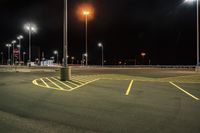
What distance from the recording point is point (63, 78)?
71.2ft

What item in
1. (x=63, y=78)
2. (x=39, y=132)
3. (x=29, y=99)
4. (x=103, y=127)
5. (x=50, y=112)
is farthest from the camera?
(x=63, y=78)

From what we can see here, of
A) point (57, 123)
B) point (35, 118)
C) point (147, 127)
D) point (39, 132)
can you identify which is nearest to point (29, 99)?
point (35, 118)

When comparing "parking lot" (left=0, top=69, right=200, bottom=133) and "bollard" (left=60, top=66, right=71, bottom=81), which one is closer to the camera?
"parking lot" (left=0, top=69, right=200, bottom=133)

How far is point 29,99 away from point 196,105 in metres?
6.67

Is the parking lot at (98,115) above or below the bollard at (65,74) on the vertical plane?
below

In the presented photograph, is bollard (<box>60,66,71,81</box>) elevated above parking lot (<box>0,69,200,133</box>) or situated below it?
above

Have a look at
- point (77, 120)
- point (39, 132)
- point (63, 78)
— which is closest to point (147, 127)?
point (77, 120)

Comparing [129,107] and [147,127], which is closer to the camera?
[147,127]

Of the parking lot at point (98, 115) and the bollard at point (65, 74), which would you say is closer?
the parking lot at point (98, 115)

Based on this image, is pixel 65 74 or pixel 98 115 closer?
pixel 98 115

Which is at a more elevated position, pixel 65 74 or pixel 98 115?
pixel 65 74

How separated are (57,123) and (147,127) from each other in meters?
2.36

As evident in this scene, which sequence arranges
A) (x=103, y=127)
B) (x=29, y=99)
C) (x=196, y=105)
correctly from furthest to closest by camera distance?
(x=29, y=99) < (x=196, y=105) < (x=103, y=127)

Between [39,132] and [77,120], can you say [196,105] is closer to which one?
[77,120]
